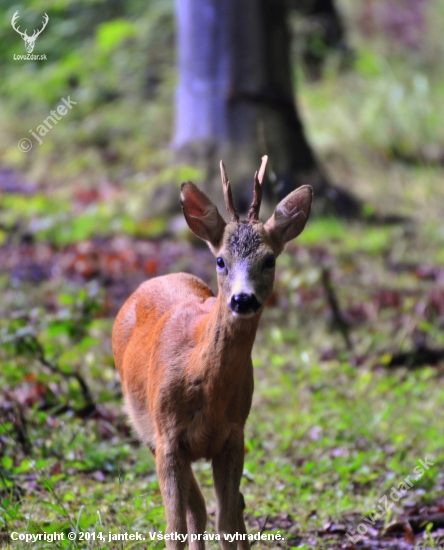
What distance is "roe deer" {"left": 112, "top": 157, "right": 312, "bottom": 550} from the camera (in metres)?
3.60

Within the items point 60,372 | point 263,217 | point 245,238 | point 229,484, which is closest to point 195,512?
point 229,484

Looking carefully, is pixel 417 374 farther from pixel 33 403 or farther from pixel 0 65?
pixel 0 65

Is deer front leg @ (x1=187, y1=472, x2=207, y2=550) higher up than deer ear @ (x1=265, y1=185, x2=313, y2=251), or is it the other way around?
deer ear @ (x1=265, y1=185, x2=313, y2=251)

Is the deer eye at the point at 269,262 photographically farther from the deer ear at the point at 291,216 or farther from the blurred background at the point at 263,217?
the blurred background at the point at 263,217

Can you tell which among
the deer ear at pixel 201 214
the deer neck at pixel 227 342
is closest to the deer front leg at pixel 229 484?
the deer neck at pixel 227 342

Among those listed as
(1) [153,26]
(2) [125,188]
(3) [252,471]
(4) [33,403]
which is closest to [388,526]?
(3) [252,471]

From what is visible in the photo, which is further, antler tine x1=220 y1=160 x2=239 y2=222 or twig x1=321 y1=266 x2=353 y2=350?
twig x1=321 y1=266 x2=353 y2=350

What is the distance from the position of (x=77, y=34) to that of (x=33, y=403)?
33.2 feet

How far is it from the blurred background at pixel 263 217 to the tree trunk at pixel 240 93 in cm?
2

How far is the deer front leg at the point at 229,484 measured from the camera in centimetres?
376

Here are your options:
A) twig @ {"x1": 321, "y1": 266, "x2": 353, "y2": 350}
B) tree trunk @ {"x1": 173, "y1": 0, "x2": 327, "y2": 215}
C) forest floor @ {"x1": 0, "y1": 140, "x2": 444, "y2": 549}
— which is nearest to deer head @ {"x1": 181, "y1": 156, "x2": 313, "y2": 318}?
forest floor @ {"x1": 0, "y1": 140, "x2": 444, "y2": 549}

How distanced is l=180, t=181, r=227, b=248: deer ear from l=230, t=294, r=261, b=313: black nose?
0.44m

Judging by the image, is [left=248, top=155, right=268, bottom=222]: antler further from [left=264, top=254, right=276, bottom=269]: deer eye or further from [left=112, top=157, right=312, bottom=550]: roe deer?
[left=264, top=254, right=276, bottom=269]: deer eye

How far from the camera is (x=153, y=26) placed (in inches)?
566
